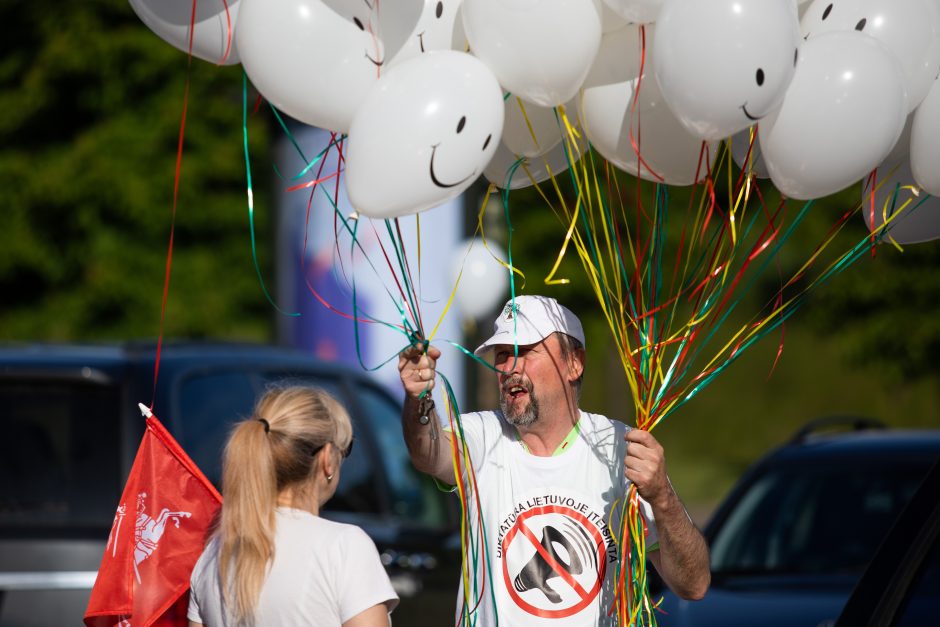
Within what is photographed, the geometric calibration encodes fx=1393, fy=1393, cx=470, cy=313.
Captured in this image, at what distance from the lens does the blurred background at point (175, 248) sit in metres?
14.4

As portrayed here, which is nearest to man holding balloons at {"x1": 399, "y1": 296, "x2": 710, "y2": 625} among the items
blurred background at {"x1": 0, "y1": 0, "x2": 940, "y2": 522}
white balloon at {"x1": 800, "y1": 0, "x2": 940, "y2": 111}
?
white balloon at {"x1": 800, "y1": 0, "x2": 940, "y2": 111}

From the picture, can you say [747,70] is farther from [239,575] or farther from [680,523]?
[239,575]

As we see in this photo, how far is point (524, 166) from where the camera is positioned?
12.4 feet

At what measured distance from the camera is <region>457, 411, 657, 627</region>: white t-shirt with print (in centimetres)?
343

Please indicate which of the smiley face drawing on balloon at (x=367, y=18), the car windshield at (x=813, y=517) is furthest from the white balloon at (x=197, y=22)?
the car windshield at (x=813, y=517)

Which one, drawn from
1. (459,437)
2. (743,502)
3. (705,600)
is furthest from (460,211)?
(459,437)

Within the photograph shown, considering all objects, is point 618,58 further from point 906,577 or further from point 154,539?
point 154,539

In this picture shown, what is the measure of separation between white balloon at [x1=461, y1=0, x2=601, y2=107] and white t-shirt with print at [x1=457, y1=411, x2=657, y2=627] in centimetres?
96

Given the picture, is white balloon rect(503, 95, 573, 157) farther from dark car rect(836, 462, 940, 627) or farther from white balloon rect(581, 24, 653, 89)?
dark car rect(836, 462, 940, 627)

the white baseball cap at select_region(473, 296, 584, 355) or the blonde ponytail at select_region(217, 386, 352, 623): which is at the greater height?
the white baseball cap at select_region(473, 296, 584, 355)

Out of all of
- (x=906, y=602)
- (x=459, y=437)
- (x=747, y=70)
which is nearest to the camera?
(x=747, y=70)

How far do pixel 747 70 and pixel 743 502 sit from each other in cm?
312

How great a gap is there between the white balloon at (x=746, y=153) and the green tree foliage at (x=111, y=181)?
10.9 m

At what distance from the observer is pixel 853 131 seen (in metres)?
3.16
